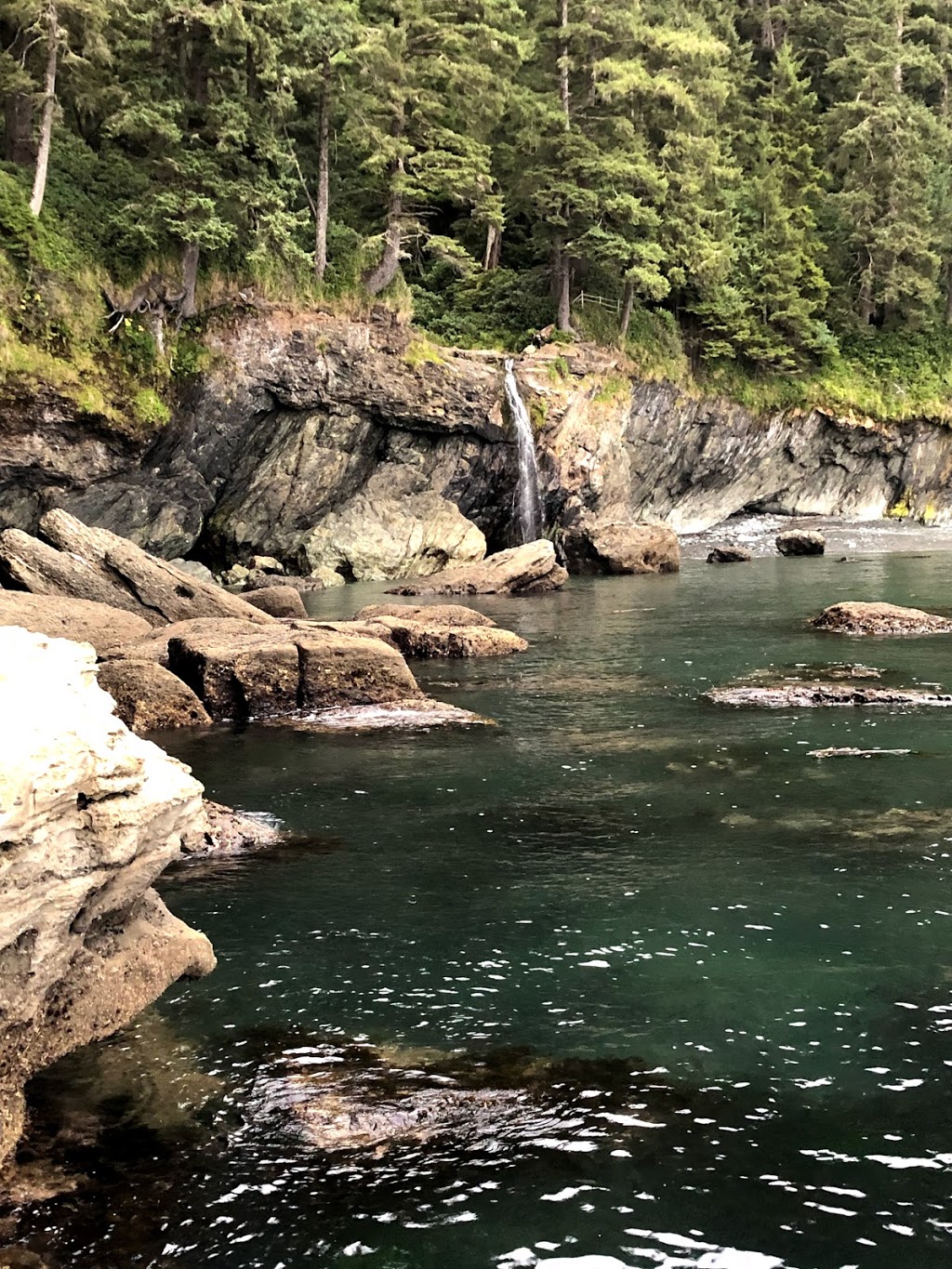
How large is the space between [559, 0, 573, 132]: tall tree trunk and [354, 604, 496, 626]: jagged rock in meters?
25.1

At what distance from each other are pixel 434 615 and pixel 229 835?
1161 centimetres

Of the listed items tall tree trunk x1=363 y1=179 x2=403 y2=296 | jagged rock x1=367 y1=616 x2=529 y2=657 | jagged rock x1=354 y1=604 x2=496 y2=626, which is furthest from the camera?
tall tree trunk x1=363 y1=179 x2=403 y2=296

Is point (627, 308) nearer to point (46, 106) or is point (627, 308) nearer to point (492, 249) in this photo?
point (492, 249)

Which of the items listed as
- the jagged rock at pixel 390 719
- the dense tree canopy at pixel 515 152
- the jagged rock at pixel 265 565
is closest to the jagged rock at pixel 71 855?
the jagged rock at pixel 390 719

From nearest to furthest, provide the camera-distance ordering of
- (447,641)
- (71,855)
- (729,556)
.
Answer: (71,855) < (447,641) < (729,556)

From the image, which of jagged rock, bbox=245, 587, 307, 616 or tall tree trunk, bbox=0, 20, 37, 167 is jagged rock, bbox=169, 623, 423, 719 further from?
tall tree trunk, bbox=0, 20, 37, 167

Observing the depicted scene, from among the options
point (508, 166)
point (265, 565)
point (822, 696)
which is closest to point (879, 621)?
point (822, 696)

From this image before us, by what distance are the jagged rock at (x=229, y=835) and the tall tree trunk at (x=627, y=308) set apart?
35.5 metres

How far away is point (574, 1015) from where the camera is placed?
521 cm

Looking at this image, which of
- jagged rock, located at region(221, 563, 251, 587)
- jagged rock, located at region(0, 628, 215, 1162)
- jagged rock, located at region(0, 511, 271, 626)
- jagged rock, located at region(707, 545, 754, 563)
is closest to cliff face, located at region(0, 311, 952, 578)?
jagged rock, located at region(221, 563, 251, 587)

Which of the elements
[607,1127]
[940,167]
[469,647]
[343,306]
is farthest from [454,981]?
[940,167]

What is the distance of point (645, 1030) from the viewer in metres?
5.05

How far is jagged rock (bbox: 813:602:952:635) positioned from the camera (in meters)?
18.0

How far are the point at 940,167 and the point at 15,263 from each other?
4320 cm
